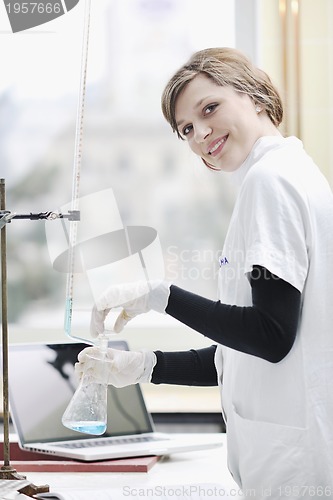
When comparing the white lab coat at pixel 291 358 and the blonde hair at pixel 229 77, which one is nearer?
the white lab coat at pixel 291 358

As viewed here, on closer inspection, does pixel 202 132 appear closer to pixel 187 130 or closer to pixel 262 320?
pixel 187 130

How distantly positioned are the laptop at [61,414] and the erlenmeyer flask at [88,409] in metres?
0.27

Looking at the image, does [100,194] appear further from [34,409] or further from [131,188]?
[34,409]

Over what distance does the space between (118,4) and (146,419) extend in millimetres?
1187

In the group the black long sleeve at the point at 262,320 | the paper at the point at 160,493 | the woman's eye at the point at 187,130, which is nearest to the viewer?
the black long sleeve at the point at 262,320

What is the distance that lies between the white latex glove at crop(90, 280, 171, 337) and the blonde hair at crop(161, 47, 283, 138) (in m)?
0.35

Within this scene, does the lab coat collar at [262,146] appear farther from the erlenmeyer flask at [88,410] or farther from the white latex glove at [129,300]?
the erlenmeyer flask at [88,410]

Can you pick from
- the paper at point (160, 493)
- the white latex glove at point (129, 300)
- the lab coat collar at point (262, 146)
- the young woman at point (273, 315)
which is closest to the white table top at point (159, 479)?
the paper at point (160, 493)

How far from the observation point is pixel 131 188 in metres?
2.23

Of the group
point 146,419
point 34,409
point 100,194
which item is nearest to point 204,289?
point 100,194

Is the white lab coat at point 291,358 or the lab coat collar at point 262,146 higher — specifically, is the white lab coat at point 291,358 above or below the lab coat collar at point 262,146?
below

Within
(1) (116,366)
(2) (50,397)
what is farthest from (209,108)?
(2) (50,397)

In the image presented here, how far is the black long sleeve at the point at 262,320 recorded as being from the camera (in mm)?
1105

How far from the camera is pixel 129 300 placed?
1.23 meters
